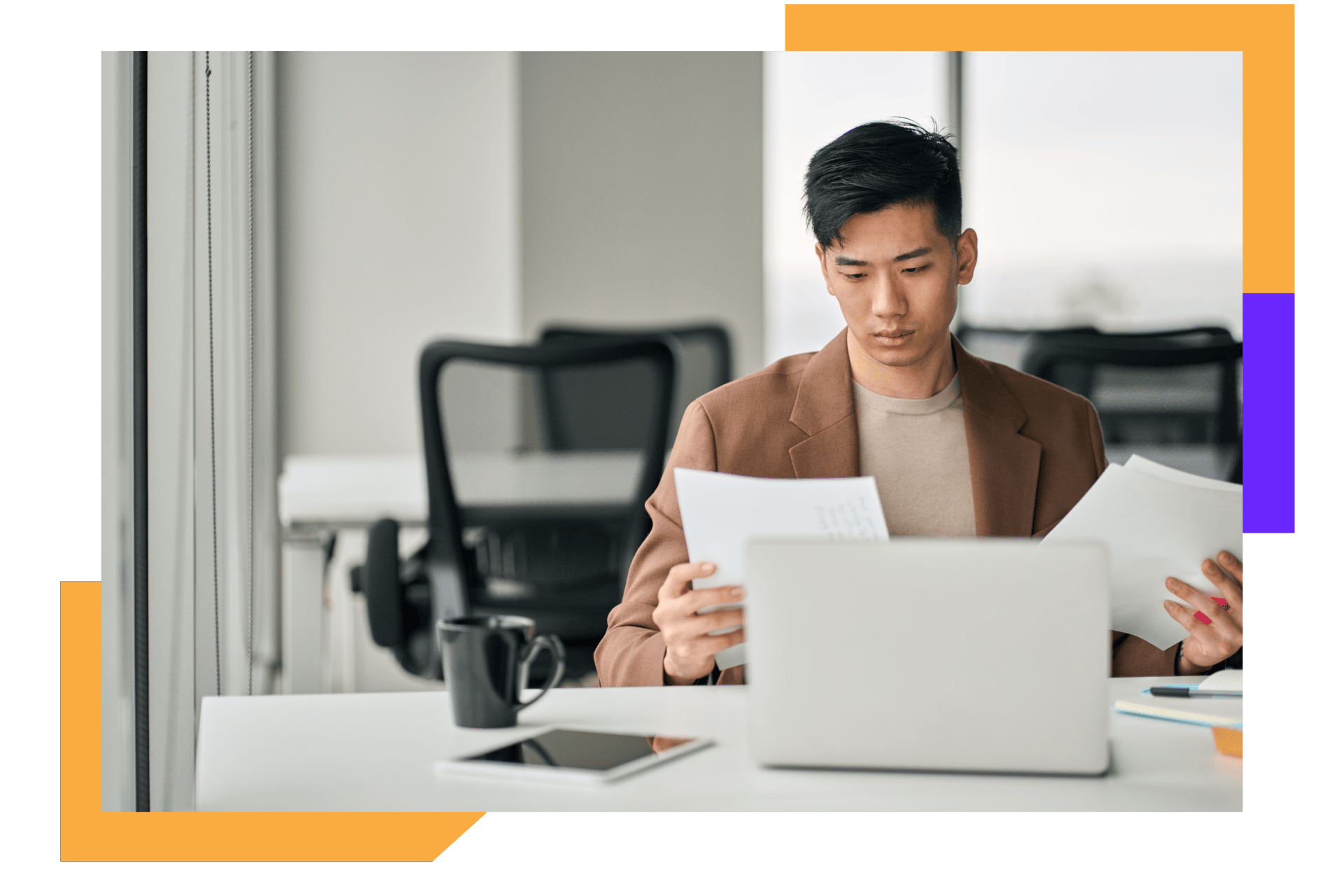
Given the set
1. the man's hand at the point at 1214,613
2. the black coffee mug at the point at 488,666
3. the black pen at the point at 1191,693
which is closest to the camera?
the black coffee mug at the point at 488,666

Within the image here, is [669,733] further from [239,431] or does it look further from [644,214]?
[644,214]

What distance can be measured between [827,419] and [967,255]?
0.35m

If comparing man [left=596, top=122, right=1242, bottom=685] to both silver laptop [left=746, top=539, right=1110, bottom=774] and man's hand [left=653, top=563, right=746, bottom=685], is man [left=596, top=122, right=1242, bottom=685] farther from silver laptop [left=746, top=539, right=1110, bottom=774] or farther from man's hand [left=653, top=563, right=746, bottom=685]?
silver laptop [left=746, top=539, right=1110, bottom=774]

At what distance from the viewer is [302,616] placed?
5.71 ft

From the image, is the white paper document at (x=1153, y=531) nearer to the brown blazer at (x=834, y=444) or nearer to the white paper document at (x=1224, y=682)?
the white paper document at (x=1224, y=682)

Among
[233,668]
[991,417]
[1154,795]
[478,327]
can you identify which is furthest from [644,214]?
[1154,795]

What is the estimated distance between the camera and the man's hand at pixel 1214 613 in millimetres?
1291

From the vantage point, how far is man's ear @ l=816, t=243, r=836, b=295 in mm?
1656

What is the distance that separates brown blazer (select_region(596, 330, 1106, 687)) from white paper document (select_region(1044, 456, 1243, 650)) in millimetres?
281

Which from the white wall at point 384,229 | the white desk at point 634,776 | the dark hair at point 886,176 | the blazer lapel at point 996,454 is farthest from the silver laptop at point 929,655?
the white wall at point 384,229

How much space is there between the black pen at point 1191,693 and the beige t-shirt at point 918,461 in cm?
40

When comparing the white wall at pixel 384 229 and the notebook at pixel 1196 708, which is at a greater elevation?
the white wall at pixel 384 229

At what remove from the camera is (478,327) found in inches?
74.7

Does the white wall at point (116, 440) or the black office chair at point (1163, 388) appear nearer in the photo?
the white wall at point (116, 440)
